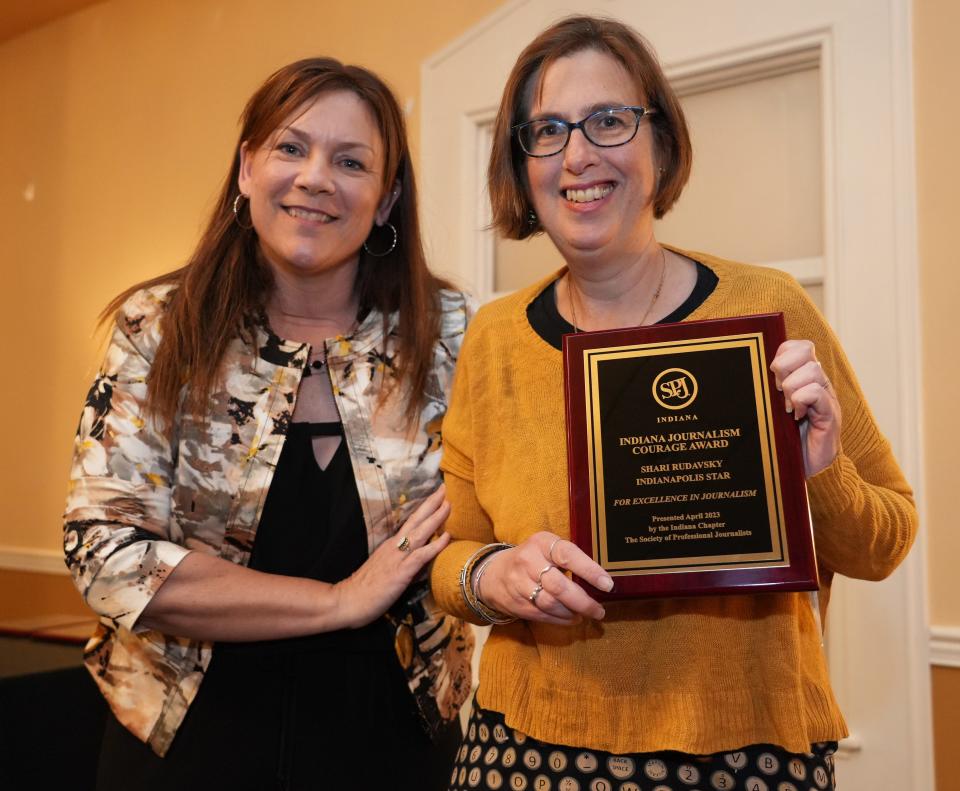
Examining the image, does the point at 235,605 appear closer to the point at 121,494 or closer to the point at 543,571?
the point at 121,494

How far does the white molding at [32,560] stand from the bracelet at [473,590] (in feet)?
12.0

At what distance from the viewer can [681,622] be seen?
1120mm

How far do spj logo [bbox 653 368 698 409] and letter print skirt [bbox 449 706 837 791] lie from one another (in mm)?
408

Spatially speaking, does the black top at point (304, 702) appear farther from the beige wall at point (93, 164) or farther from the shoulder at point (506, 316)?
the beige wall at point (93, 164)

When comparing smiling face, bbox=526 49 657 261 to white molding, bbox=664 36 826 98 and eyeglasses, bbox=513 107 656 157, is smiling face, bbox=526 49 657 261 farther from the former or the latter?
white molding, bbox=664 36 826 98

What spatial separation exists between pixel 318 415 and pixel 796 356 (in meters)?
0.86

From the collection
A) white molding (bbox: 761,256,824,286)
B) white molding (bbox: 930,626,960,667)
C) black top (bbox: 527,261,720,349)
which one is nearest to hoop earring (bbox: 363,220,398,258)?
black top (bbox: 527,261,720,349)

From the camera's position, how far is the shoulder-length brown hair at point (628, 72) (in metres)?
1.26

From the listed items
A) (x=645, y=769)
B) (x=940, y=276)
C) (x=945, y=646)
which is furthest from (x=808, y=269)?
(x=645, y=769)

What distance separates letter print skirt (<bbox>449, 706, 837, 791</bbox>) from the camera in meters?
1.07

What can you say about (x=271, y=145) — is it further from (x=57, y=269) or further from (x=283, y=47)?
(x=57, y=269)

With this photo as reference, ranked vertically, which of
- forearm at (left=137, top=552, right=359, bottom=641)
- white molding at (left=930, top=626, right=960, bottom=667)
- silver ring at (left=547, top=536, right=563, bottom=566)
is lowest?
white molding at (left=930, top=626, right=960, bottom=667)

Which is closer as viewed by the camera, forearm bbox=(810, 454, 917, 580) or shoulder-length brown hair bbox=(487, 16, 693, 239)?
forearm bbox=(810, 454, 917, 580)

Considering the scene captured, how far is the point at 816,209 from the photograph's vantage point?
2.34m
